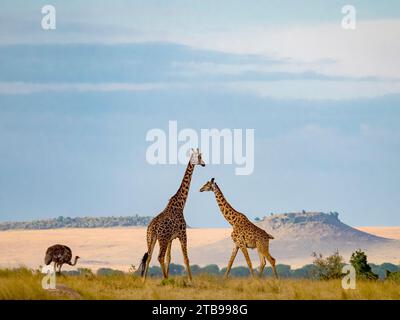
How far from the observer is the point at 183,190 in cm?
2753

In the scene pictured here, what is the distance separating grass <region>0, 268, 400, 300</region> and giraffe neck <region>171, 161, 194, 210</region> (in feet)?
7.21

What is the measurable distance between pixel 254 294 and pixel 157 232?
10.7 feet

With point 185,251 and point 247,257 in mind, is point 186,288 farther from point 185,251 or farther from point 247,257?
point 247,257

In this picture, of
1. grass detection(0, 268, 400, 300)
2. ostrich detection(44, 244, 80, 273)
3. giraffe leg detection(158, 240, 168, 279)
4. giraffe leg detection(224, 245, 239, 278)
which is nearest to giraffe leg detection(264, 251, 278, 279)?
grass detection(0, 268, 400, 300)

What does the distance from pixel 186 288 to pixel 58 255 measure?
14.2ft

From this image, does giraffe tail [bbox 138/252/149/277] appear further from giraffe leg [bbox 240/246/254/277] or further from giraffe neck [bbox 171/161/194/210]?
giraffe leg [bbox 240/246/254/277]

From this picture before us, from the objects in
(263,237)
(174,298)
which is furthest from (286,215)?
(174,298)

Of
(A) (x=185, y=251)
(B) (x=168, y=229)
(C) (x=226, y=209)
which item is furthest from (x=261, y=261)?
(B) (x=168, y=229)

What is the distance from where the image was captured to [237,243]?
27.5 metres

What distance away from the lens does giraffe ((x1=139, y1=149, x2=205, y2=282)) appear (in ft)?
86.1
